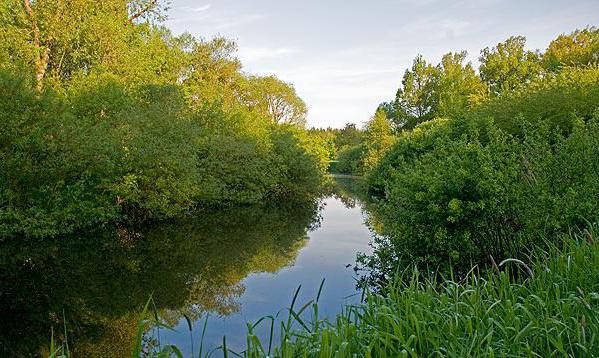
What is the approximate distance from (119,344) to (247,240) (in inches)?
357

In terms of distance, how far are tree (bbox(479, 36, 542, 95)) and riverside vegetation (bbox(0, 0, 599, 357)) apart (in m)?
0.72

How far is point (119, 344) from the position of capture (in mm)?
7082

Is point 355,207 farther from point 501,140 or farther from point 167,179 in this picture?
point 501,140

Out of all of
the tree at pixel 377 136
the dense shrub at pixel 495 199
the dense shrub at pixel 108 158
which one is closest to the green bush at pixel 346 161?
the tree at pixel 377 136

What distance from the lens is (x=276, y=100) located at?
166 ft

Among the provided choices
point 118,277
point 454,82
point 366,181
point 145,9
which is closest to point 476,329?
point 118,277

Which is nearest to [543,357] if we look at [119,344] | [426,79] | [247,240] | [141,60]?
[119,344]

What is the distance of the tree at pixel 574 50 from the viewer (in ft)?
116

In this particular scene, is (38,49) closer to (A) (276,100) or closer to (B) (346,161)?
(A) (276,100)

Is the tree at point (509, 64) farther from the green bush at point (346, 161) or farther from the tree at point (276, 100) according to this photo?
the green bush at point (346, 161)

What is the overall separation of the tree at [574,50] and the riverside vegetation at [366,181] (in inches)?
7.5

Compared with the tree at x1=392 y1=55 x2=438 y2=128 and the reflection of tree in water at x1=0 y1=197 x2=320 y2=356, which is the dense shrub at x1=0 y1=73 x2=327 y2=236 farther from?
the tree at x1=392 y1=55 x2=438 y2=128

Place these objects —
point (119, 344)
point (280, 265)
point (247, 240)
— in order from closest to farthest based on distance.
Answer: point (119, 344) < point (280, 265) < point (247, 240)

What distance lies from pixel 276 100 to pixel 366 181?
16698 millimetres
